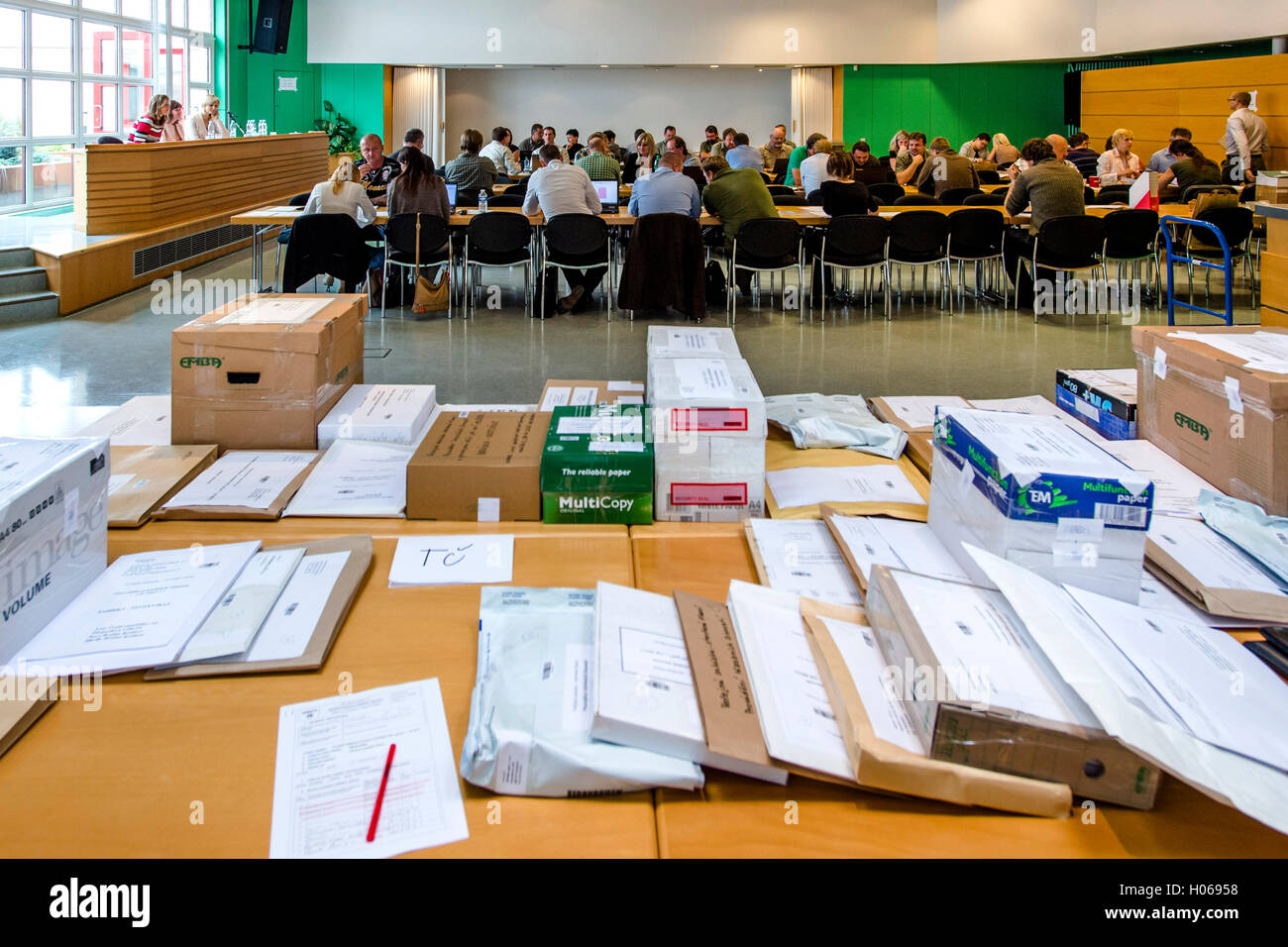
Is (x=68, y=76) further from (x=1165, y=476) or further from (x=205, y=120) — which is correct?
(x=1165, y=476)

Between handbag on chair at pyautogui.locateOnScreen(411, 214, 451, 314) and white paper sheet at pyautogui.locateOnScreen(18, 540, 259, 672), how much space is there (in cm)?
578

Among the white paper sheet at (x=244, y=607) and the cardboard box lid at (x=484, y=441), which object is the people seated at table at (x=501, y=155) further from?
the white paper sheet at (x=244, y=607)

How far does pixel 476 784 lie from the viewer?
1.38 meters

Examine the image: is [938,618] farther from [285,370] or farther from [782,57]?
[782,57]

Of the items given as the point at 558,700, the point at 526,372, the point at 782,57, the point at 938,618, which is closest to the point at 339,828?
the point at 558,700

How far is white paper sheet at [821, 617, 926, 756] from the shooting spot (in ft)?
4.56

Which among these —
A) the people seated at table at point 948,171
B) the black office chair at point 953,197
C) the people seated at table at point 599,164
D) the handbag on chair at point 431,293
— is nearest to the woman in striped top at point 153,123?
the handbag on chair at point 431,293

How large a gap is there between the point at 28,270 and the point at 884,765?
7.66 m

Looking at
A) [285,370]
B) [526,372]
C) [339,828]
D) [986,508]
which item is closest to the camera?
[339,828]

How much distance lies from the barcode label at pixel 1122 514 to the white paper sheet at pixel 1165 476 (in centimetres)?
62

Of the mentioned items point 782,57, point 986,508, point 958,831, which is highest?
point 782,57

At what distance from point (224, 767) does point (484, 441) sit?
1.15 meters

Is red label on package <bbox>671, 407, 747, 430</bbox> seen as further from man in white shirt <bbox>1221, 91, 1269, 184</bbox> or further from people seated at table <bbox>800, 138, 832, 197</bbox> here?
man in white shirt <bbox>1221, 91, 1269, 184</bbox>

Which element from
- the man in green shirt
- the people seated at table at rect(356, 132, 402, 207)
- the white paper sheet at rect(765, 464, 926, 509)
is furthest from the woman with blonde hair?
the white paper sheet at rect(765, 464, 926, 509)
